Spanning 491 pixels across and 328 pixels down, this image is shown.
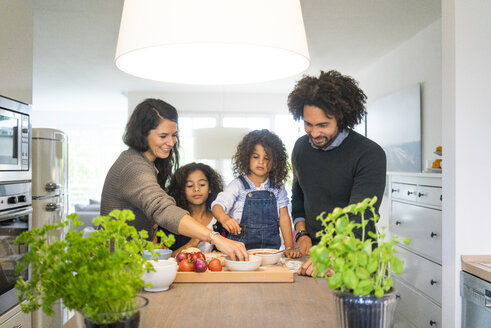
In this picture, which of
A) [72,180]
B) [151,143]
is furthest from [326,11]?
[72,180]

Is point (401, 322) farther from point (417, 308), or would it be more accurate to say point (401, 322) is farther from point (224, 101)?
point (224, 101)

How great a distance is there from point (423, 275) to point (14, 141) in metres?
2.89

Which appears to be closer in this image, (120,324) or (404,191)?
(120,324)

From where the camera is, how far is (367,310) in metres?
0.90

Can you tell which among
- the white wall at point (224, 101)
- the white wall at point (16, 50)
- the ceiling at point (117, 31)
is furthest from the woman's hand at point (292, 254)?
the white wall at point (224, 101)

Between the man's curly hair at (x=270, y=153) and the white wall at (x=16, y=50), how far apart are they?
4.19 feet

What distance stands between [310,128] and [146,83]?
18.3ft

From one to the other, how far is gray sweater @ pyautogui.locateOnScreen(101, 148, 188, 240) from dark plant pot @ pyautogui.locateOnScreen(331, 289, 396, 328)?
2.92ft

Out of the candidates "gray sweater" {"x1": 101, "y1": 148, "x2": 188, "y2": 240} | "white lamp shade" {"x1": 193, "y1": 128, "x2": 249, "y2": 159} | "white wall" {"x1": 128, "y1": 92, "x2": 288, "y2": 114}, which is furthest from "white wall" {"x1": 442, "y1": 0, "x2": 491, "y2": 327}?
"white wall" {"x1": 128, "y1": 92, "x2": 288, "y2": 114}

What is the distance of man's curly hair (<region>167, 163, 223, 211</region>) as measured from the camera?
2611mm

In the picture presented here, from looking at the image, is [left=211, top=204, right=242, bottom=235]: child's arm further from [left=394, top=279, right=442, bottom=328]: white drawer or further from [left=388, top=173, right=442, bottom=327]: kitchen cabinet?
[left=394, top=279, right=442, bottom=328]: white drawer

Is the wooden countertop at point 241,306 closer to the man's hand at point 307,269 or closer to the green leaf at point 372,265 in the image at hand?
the man's hand at point 307,269

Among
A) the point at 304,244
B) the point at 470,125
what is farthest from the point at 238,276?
the point at 470,125

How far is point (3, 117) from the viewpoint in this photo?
7.72 feet
